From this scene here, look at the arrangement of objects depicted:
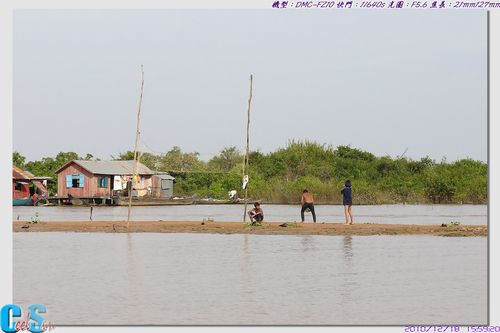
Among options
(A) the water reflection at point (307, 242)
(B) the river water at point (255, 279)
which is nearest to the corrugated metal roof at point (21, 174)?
(B) the river water at point (255, 279)

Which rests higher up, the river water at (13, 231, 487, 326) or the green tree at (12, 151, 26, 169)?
the green tree at (12, 151, 26, 169)

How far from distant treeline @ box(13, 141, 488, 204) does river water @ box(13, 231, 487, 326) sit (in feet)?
104

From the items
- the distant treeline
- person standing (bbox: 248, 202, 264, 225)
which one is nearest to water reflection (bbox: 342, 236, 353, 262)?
person standing (bbox: 248, 202, 264, 225)

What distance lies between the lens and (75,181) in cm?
6556

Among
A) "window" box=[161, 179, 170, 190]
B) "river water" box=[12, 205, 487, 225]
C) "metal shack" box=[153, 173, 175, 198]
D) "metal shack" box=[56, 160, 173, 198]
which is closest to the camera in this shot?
"river water" box=[12, 205, 487, 225]

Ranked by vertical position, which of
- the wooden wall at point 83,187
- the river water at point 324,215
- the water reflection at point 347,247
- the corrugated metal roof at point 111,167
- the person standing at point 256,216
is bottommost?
the water reflection at point 347,247

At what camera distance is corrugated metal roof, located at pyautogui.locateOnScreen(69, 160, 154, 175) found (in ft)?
213

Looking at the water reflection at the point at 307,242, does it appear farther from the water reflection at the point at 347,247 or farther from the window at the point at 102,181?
the window at the point at 102,181

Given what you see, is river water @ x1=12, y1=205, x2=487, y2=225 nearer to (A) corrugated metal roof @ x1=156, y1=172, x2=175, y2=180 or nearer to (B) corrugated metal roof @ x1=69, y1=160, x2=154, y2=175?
(B) corrugated metal roof @ x1=69, y1=160, x2=154, y2=175

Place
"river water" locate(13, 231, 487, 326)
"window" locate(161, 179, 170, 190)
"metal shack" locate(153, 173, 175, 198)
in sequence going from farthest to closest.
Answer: "window" locate(161, 179, 170, 190), "metal shack" locate(153, 173, 175, 198), "river water" locate(13, 231, 487, 326)

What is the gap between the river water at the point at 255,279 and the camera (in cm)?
1451

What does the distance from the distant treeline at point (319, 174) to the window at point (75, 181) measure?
479 centimetres
